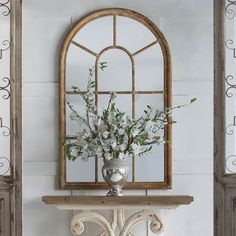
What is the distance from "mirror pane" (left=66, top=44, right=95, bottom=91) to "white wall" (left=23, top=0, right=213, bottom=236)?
0.08m

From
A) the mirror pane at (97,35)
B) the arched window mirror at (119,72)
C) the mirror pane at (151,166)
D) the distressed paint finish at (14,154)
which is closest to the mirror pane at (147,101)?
the arched window mirror at (119,72)

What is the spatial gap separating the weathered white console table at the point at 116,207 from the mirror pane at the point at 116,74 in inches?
23.3

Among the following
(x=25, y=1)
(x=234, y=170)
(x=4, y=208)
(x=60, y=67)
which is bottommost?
(x=4, y=208)

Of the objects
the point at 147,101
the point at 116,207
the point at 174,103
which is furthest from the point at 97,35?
the point at 116,207

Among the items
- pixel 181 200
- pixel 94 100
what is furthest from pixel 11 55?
pixel 181 200

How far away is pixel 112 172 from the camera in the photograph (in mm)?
2906

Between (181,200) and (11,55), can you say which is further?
(11,55)

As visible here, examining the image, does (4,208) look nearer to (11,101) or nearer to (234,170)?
(11,101)

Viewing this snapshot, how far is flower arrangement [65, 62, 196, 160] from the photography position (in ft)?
9.55

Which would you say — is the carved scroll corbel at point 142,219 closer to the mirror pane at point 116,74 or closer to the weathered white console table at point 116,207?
the weathered white console table at point 116,207

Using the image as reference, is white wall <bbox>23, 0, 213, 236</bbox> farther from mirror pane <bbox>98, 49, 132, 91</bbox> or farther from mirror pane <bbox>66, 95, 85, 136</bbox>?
mirror pane <bbox>98, 49, 132, 91</bbox>

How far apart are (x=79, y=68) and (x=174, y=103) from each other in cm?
52

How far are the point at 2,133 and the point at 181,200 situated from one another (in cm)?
99

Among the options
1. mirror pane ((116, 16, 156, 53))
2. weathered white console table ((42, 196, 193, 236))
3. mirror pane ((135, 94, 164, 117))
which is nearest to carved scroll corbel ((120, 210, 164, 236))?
weathered white console table ((42, 196, 193, 236))
